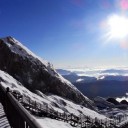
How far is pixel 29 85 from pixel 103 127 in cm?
5458

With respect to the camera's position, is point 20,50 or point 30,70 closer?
point 30,70

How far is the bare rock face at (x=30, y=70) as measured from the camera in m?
110

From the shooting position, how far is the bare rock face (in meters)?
110

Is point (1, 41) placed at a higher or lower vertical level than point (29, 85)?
higher

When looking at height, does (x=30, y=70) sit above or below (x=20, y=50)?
below

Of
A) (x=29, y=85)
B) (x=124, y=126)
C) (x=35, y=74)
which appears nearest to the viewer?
(x=124, y=126)

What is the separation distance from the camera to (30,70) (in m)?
A: 113

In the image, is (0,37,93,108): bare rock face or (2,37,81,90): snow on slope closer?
(0,37,93,108): bare rock face

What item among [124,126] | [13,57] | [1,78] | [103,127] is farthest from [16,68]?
[103,127]

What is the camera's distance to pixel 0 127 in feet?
34.9

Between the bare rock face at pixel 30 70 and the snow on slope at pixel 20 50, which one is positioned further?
the snow on slope at pixel 20 50

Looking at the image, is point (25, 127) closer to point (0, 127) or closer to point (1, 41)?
point (0, 127)

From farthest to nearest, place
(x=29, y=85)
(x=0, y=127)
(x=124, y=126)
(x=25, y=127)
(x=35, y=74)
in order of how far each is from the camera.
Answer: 1. (x=35, y=74)
2. (x=29, y=85)
3. (x=124, y=126)
4. (x=0, y=127)
5. (x=25, y=127)

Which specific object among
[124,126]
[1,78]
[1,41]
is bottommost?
[124,126]
